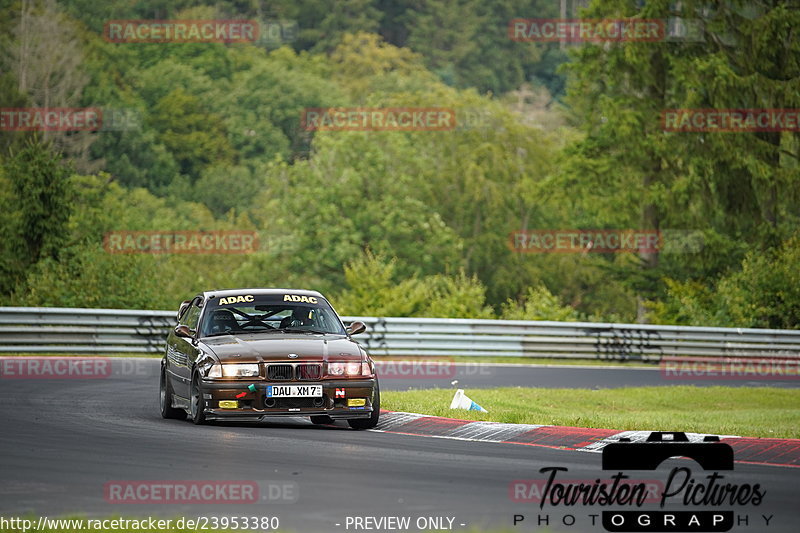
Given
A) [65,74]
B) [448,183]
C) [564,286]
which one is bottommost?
[564,286]

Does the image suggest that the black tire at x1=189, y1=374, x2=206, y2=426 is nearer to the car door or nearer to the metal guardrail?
the car door

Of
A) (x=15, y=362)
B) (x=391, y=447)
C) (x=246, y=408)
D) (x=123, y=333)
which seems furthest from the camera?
(x=123, y=333)

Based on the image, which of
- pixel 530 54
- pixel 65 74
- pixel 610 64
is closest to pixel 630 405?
pixel 610 64

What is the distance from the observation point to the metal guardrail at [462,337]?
2997 cm

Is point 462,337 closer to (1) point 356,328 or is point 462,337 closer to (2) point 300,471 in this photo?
(1) point 356,328

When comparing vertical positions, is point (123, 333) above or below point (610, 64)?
below

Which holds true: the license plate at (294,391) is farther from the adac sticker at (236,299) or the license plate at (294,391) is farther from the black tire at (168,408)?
the black tire at (168,408)

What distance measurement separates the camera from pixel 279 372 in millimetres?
15477

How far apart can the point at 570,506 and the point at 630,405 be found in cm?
1269

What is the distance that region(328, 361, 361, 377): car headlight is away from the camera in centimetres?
1559

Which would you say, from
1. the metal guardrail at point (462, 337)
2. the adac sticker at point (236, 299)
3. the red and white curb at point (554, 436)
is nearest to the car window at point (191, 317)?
the adac sticker at point (236, 299)

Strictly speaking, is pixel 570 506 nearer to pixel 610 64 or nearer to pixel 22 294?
pixel 22 294

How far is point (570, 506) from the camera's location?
10719 mm

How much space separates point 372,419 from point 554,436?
2.00m
